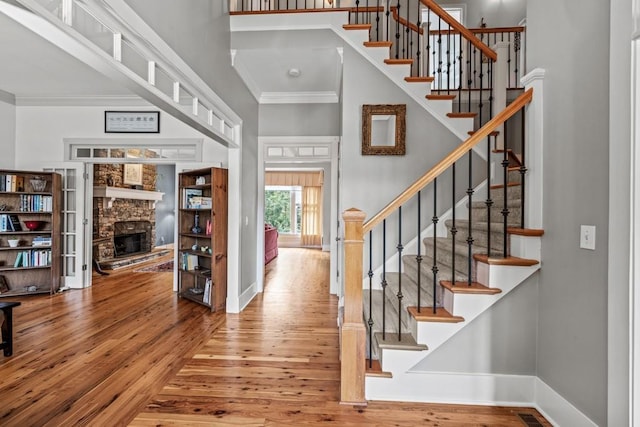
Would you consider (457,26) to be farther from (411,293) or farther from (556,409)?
(556,409)

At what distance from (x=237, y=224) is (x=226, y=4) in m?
2.44

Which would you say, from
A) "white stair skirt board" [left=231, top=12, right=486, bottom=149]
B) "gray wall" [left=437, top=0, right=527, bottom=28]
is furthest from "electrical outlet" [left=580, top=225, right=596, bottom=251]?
"gray wall" [left=437, top=0, right=527, bottom=28]

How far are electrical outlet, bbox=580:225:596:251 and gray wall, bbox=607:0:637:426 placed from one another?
0.48ft

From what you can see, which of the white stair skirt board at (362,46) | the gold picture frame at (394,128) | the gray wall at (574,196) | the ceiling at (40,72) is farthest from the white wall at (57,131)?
the gray wall at (574,196)

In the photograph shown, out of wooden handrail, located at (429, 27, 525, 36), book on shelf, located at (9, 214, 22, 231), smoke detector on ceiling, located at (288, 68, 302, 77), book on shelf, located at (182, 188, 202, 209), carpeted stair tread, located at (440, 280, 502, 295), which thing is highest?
wooden handrail, located at (429, 27, 525, 36)

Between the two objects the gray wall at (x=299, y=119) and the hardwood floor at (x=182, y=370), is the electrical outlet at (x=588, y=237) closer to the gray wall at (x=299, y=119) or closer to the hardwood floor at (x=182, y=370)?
the hardwood floor at (x=182, y=370)

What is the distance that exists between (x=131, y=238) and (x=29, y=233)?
331 cm

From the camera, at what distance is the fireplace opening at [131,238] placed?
7188 mm

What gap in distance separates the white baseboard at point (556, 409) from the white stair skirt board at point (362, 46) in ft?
7.55

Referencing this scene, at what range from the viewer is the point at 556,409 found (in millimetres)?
1868

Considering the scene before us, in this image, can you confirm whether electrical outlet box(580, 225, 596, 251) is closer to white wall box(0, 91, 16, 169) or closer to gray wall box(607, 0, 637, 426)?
gray wall box(607, 0, 637, 426)

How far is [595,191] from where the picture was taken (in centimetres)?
160

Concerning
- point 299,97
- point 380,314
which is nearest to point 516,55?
point 299,97

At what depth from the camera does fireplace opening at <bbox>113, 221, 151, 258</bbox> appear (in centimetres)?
719
